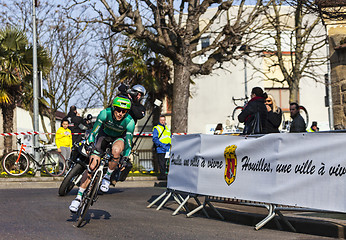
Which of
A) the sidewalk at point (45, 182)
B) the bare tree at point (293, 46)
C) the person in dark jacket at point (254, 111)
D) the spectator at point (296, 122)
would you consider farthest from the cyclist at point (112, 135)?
the sidewalk at point (45, 182)

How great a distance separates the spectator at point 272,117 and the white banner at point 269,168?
2.25 m

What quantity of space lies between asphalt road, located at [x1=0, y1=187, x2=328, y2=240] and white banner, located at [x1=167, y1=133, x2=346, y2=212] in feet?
1.65

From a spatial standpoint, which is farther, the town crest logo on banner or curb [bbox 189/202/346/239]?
the town crest logo on banner

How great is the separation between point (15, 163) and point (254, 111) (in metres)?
9.03

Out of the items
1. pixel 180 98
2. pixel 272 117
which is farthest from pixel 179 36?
pixel 272 117

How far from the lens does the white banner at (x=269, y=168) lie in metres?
7.20

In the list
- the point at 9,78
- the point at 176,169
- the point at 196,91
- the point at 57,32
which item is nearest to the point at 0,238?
the point at 176,169

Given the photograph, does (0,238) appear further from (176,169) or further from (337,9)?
(337,9)

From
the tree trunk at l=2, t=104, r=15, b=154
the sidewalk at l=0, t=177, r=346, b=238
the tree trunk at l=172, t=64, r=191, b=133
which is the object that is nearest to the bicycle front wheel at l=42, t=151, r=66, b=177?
the tree trunk at l=2, t=104, r=15, b=154

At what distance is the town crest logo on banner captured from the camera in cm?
883

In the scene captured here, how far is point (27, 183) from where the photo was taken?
1605cm

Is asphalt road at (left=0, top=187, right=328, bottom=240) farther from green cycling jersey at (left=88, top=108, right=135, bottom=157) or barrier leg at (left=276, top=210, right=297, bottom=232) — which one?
green cycling jersey at (left=88, top=108, right=135, bottom=157)

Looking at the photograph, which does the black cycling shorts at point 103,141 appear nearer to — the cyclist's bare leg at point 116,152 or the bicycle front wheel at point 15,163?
the cyclist's bare leg at point 116,152

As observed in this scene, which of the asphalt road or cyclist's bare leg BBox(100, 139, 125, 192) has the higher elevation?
cyclist's bare leg BBox(100, 139, 125, 192)
